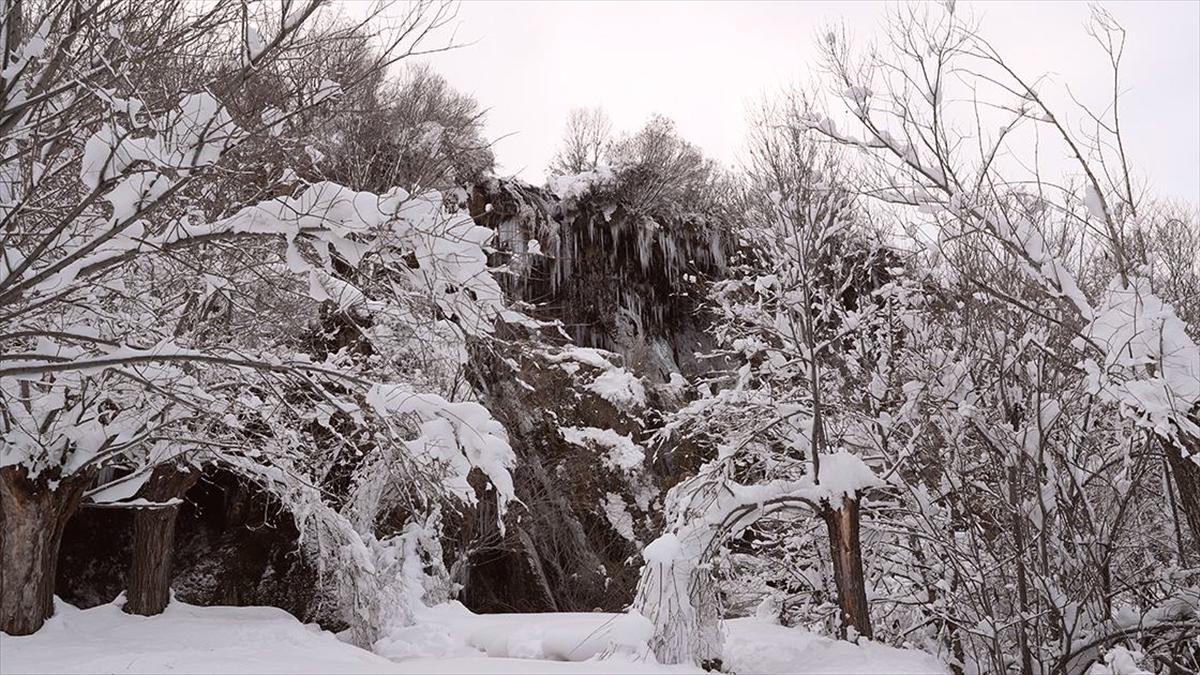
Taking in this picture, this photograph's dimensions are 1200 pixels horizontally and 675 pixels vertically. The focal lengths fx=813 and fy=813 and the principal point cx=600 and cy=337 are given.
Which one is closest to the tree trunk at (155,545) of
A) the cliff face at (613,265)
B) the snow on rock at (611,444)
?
the snow on rock at (611,444)

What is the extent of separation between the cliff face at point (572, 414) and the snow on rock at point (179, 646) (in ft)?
18.3

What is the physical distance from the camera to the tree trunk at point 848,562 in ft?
27.1

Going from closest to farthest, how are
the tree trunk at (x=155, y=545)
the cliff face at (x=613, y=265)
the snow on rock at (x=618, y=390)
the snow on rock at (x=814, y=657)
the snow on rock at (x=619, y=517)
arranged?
the snow on rock at (x=814, y=657) → the tree trunk at (x=155, y=545) → the snow on rock at (x=619, y=517) → the snow on rock at (x=618, y=390) → the cliff face at (x=613, y=265)

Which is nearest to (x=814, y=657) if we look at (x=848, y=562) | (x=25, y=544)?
(x=848, y=562)

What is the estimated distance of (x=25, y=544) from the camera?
7105mm

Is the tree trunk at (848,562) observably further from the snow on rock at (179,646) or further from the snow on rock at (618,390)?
the snow on rock at (618,390)

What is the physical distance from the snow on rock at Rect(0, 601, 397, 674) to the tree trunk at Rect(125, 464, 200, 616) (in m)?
0.19

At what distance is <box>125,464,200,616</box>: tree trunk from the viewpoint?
27.7 feet

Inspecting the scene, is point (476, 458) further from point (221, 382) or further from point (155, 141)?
point (221, 382)

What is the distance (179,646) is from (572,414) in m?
10.0

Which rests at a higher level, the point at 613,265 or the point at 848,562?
the point at 613,265

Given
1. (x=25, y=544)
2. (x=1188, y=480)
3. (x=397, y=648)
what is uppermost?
(x=1188, y=480)

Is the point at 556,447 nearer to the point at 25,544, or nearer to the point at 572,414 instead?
the point at 572,414

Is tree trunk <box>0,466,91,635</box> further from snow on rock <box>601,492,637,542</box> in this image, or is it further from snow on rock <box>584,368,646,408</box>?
snow on rock <box>584,368,646,408</box>
